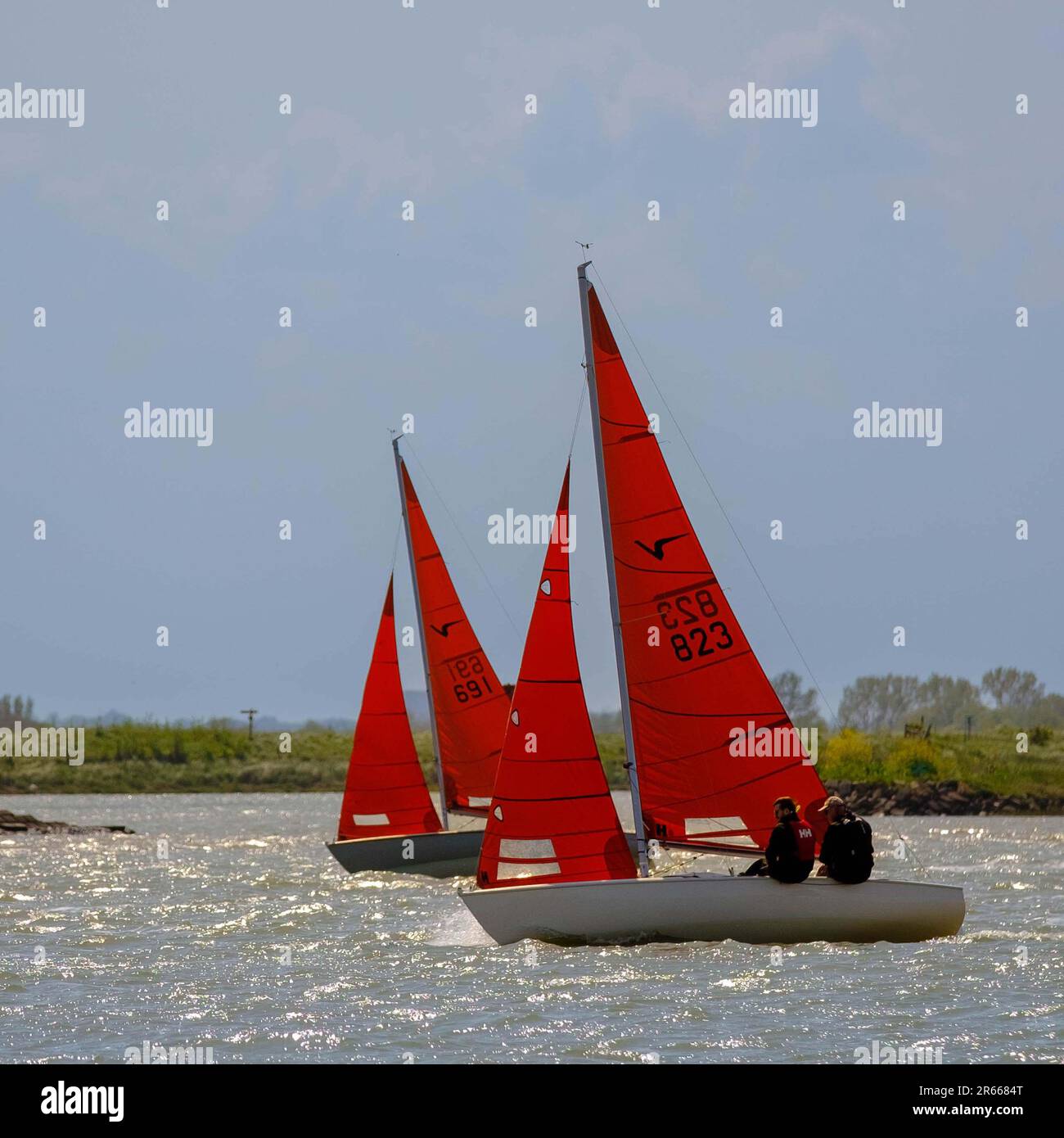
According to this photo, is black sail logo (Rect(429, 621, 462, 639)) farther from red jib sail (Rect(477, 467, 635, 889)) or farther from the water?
red jib sail (Rect(477, 467, 635, 889))

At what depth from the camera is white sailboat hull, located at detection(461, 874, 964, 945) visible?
20484mm

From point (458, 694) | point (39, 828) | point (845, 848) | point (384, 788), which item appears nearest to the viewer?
point (845, 848)

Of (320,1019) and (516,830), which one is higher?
(516,830)

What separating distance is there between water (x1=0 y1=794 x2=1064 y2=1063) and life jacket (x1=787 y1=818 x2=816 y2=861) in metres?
1.09

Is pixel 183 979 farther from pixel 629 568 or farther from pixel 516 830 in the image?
pixel 629 568

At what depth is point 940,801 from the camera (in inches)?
2904

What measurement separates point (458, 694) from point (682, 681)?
13.0 m

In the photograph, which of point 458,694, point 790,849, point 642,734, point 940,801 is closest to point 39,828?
point 458,694

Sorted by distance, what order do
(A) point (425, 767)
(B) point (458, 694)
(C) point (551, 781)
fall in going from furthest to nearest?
(A) point (425, 767) < (B) point (458, 694) < (C) point (551, 781)

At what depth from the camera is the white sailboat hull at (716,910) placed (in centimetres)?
2048

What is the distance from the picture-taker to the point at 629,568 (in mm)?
22562

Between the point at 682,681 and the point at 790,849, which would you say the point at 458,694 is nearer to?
the point at 682,681

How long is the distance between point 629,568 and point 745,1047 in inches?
335
